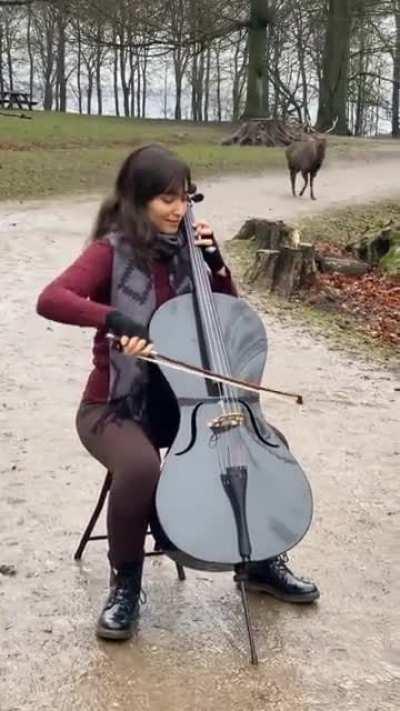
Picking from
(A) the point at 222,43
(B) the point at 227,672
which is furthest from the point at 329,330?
(A) the point at 222,43

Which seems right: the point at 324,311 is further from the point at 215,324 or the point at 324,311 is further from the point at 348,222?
the point at 348,222

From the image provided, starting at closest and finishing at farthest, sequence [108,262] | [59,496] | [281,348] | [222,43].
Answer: [108,262] → [59,496] → [281,348] → [222,43]

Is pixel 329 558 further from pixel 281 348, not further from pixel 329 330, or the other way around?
pixel 329 330

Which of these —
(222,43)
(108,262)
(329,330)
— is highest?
(222,43)

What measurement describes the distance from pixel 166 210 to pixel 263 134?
2271cm

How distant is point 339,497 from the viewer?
4.28 m

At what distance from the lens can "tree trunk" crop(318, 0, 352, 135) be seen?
28.7 metres

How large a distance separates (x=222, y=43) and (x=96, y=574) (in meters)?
31.4

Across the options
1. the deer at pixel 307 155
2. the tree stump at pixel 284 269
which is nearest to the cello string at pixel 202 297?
the tree stump at pixel 284 269

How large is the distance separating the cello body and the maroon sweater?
Answer: 15 centimetres

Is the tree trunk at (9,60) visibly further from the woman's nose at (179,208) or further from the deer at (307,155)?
the woman's nose at (179,208)

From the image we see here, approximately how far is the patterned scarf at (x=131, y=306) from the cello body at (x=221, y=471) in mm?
71

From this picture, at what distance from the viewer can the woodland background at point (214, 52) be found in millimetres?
28203

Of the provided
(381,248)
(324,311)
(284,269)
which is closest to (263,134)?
(381,248)
